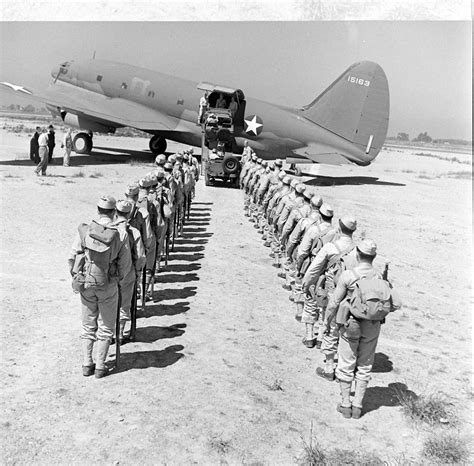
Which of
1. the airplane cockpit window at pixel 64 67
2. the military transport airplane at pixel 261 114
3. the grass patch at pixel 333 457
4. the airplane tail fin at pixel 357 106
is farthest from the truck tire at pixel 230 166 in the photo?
the grass patch at pixel 333 457

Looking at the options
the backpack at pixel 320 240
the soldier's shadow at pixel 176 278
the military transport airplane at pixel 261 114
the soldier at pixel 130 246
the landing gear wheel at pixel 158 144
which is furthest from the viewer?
the landing gear wheel at pixel 158 144

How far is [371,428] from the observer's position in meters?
5.77

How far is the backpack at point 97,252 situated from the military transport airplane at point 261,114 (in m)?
20.4

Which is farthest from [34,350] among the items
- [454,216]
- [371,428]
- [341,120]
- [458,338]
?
[341,120]

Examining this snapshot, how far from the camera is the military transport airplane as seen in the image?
86.4 ft

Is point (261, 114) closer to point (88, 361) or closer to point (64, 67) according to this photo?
point (64, 67)

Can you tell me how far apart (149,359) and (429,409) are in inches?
148

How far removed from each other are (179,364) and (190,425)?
152 centimetres

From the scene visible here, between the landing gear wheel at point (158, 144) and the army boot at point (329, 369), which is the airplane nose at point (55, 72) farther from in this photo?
the army boot at point (329, 369)

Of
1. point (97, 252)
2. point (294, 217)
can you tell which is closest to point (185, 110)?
point (294, 217)

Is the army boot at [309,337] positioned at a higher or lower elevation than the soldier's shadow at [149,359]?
higher

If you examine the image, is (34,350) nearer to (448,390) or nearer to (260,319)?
(260,319)

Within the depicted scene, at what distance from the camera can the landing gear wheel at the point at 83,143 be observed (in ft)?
97.3

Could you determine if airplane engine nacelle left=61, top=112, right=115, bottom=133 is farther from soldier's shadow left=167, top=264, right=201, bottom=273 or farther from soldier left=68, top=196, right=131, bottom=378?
soldier left=68, top=196, right=131, bottom=378
